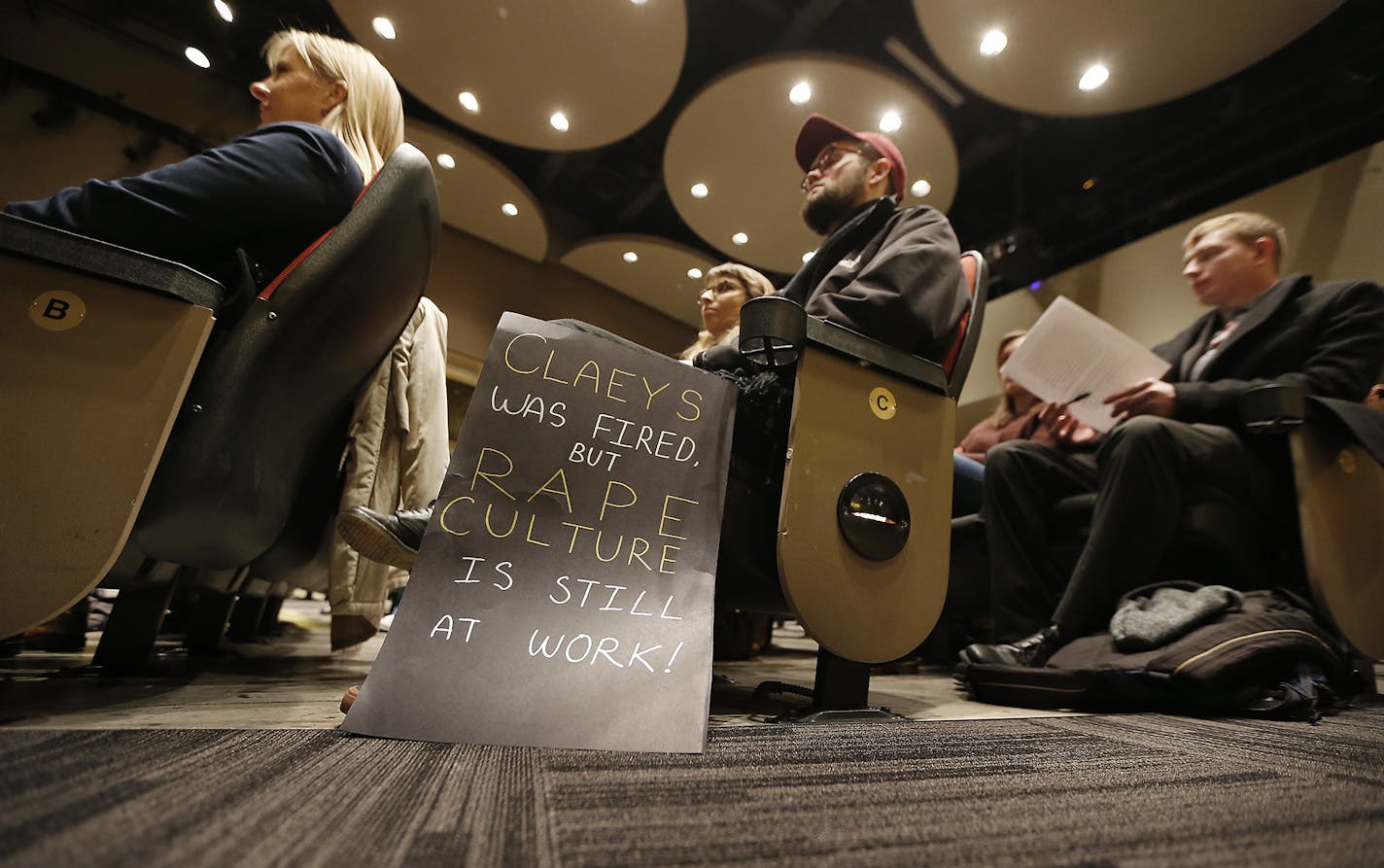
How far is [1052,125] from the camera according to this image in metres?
3.83

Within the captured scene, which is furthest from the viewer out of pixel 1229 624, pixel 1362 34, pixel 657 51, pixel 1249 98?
pixel 1249 98

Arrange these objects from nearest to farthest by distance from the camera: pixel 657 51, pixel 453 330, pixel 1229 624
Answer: pixel 1229 624 < pixel 657 51 < pixel 453 330

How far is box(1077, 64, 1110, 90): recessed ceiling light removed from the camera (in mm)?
2785

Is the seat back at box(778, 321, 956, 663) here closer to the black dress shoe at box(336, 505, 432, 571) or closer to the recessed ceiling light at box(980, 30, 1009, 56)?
the black dress shoe at box(336, 505, 432, 571)

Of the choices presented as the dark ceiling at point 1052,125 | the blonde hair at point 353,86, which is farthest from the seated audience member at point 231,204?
the dark ceiling at point 1052,125

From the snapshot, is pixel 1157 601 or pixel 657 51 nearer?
pixel 1157 601

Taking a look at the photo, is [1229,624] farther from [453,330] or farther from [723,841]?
[453,330]

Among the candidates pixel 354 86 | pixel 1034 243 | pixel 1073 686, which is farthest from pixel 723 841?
pixel 1034 243

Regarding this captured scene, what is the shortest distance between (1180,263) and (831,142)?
2882 millimetres

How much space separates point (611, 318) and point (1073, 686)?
5.54 meters

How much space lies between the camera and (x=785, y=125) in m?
3.38

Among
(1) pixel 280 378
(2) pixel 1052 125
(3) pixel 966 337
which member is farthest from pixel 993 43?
(1) pixel 280 378

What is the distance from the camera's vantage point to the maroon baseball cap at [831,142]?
5.01 feet

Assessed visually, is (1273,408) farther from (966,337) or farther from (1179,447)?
(966,337)
